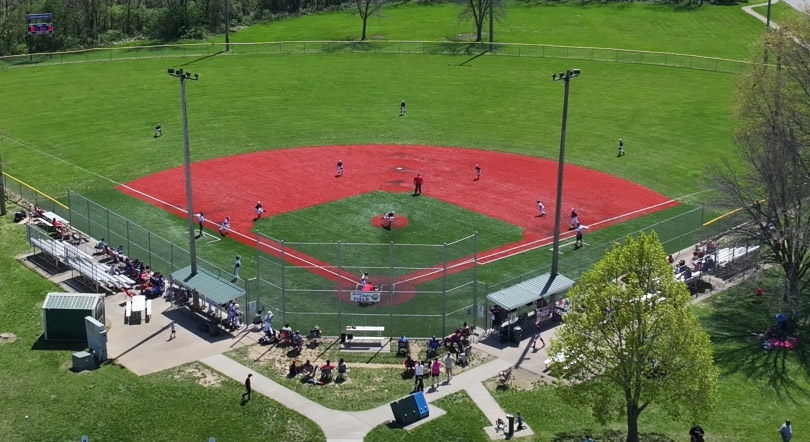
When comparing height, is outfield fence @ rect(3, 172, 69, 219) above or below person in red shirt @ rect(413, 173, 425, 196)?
below

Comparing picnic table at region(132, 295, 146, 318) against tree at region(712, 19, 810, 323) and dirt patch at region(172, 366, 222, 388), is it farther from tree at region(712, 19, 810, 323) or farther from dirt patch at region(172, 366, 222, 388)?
tree at region(712, 19, 810, 323)

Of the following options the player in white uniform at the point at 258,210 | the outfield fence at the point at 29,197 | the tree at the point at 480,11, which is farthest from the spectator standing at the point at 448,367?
the tree at the point at 480,11

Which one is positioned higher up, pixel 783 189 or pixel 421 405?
pixel 783 189

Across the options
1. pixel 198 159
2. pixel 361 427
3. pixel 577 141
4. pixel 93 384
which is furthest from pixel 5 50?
pixel 361 427

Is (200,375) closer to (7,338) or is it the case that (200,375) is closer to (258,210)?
(7,338)

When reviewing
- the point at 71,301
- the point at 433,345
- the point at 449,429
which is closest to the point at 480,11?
the point at 433,345

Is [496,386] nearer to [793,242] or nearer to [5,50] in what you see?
[793,242]

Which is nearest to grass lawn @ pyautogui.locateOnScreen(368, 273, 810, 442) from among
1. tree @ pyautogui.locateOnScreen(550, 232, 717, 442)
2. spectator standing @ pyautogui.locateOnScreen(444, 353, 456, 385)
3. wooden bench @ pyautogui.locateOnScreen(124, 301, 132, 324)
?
spectator standing @ pyautogui.locateOnScreen(444, 353, 456, 385)
